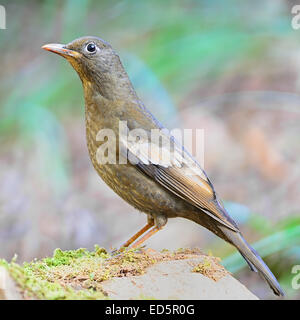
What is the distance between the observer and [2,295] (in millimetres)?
A: 2793

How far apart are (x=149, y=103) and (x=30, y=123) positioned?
140 centimetres

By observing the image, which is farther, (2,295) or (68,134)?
(68,134)

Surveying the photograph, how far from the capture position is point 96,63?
3920 mm

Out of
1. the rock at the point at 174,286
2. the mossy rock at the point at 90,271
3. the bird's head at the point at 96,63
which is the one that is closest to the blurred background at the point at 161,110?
the bird's head at the point at 96,63

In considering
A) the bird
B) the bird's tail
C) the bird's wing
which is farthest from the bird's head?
the bird's tail

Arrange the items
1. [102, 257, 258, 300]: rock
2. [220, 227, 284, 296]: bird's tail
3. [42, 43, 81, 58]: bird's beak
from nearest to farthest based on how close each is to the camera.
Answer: [102, 257, 258, 300]: rock < [220, 227, 284, 296]: bird's tail < [42, 43, 81, 58]: bird's beak

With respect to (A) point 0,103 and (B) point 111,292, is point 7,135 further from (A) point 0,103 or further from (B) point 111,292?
(B) point 111,292

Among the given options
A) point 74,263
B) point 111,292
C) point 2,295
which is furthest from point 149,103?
point 2,295

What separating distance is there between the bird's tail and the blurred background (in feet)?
6.20

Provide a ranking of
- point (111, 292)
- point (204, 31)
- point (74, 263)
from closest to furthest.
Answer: point (111, 292) → point (74, 263) → point (204, 31)

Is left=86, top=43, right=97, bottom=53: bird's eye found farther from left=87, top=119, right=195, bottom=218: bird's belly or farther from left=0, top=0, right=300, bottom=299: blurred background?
left=0, top=0, right=300, bottom=299: blurred background

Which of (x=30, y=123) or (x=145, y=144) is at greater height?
(x=30, y=123)

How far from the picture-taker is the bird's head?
3.90 m
